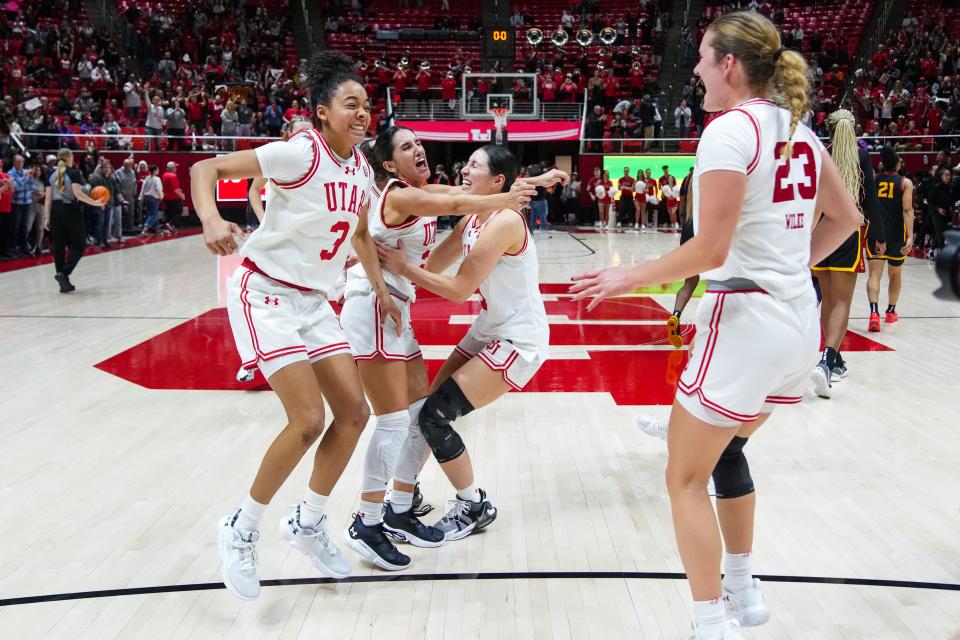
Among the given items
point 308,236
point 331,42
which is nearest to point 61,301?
point 308,236

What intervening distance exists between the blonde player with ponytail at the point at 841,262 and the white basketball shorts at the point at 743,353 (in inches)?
130

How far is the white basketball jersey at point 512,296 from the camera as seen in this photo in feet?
10.8

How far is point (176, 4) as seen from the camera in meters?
27.3

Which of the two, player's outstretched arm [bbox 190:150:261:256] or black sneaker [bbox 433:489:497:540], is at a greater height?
player's outstretched arm [bbox 190:150:261:256]

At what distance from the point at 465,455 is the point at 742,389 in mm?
1431

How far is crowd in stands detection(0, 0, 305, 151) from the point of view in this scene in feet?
60.7

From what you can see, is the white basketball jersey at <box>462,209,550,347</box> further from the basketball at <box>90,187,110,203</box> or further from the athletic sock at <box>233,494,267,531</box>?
the basketball at <box>90,187,110,203</box>

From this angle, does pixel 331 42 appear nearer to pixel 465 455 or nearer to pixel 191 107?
pixel 191 107

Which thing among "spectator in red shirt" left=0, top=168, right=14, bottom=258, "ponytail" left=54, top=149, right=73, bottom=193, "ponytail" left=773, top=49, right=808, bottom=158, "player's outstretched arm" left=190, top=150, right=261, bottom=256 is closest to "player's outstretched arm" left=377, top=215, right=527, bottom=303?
"player's outstretched arm" left=190, top=150, right=261, bottom=256

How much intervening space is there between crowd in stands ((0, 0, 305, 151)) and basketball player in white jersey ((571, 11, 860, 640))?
51.6 ft

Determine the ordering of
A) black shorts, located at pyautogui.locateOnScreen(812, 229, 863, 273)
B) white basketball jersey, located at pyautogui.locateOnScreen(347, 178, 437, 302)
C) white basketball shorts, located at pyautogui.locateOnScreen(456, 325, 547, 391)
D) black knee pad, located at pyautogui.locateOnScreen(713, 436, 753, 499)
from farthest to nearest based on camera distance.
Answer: black shorts, located at pyautogui.locateOnScreen(812, 229, 863, 273) < white basketball jersey, located at pyautogui.locateOnScreen(347, 178, 437, 302) < white basketball shorts, located at pyautogui.locateOnScreen(456, 325, 547, 391) < black knee pad, located at pyautogui.locateOnScreen(713, 436, 753, 499)

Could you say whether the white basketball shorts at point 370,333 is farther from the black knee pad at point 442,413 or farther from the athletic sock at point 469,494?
the athletic sock at point 469,494

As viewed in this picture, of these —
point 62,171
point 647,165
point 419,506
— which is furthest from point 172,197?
point 419,506

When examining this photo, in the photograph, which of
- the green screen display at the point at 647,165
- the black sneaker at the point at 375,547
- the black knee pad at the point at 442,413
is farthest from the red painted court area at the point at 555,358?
the green screen display at the point at 647,165
